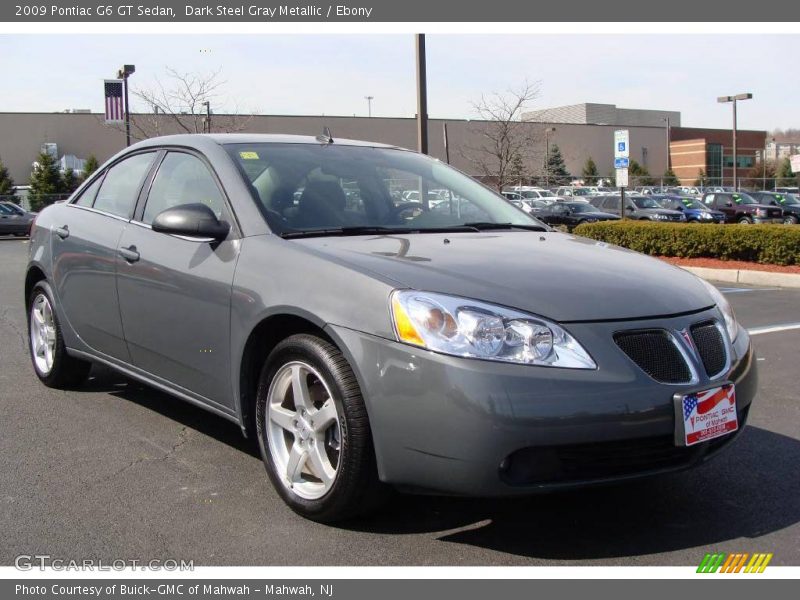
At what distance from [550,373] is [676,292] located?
88 centimetres

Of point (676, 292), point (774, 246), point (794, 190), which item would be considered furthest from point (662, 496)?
point (794, 190)

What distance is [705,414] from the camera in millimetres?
3312

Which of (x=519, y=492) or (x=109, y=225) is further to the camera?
(x=109, y=225)

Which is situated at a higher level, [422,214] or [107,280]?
[422,214]

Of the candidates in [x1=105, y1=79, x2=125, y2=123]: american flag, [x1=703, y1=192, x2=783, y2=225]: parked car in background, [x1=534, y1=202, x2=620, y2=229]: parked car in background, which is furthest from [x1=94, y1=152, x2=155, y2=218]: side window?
[x1=703, y1=192, x2=783, y2=225]: parked car in background

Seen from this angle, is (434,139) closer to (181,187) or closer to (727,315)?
(181,187)

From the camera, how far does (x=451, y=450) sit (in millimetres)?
3082

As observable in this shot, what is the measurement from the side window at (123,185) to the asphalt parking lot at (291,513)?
4.10ft

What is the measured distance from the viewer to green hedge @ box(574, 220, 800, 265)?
598 inches

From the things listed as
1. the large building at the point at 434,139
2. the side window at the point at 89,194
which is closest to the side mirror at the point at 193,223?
the side window at the point at 89,194

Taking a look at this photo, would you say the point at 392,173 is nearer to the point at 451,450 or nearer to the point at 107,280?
the point at 107,280

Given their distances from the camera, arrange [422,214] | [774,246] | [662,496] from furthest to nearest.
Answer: [774,246], [422,214], [662,496]

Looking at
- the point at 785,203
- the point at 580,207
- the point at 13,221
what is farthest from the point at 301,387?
the point at 785,203

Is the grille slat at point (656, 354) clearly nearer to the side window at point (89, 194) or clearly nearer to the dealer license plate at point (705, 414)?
the dealer license plate at point (705, 414)
